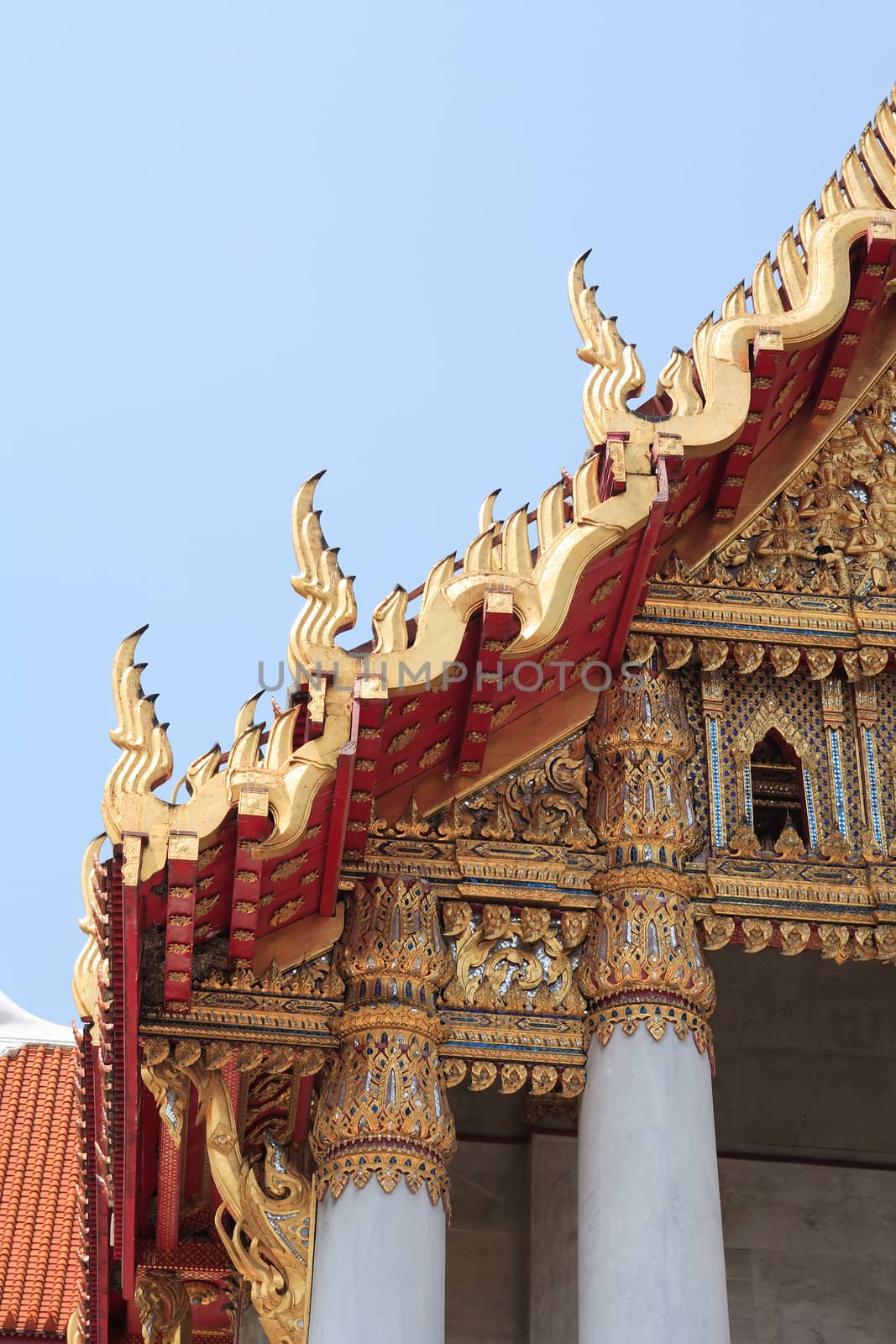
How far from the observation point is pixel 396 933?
26.4ft

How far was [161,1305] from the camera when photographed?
9523mm

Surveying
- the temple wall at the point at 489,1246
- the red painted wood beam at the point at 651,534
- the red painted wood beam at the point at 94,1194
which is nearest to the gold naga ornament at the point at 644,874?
the red painted wood beam at the point at 651,534

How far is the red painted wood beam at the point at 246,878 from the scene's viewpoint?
740 cm

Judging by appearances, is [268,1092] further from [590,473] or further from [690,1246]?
[590,473]

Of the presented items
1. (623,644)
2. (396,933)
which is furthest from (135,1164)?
(623,644)

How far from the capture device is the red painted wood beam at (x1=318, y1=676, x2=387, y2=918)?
7477mm

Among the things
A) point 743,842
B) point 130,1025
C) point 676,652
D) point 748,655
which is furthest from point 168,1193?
point 748,655

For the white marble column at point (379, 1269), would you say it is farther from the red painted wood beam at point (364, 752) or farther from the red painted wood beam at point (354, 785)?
the red painted wood beam at point (364, 752)

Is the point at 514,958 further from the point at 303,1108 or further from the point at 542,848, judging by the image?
the point at 303,1108

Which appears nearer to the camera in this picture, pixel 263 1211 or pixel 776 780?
pixel 263 1211

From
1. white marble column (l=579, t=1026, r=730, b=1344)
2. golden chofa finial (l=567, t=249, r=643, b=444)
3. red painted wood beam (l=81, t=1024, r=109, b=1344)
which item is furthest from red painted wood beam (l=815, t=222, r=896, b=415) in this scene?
red painted wood beam (l=81, t=1024, r=109, b=1344)

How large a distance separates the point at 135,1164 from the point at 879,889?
2.87 metres

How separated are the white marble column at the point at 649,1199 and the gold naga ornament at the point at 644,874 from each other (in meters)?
0.12

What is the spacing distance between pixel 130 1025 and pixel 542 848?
1667mm
